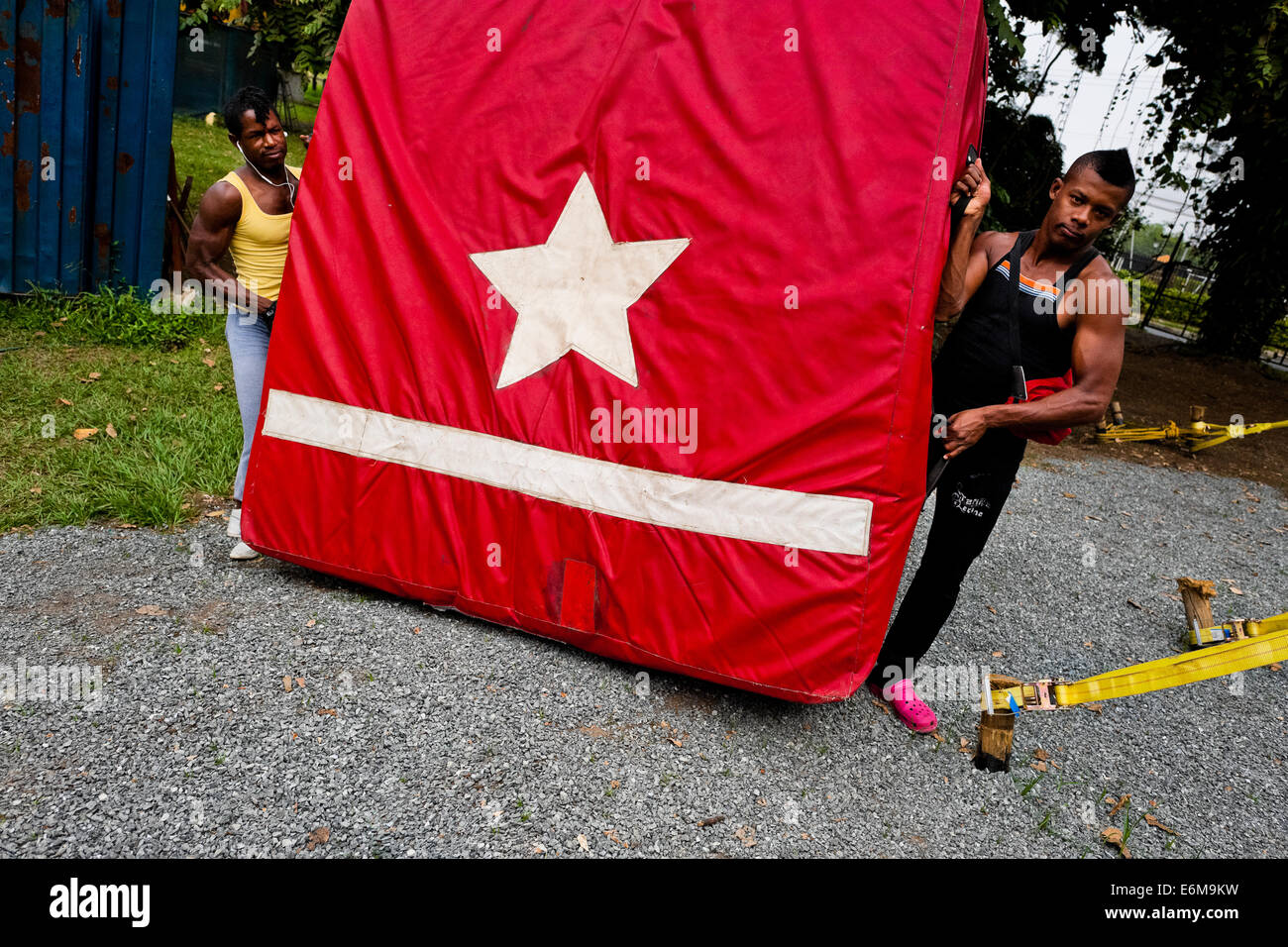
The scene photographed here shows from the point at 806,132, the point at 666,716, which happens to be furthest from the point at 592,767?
the point at 806,132

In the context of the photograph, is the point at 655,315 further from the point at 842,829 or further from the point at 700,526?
the point at 842,829

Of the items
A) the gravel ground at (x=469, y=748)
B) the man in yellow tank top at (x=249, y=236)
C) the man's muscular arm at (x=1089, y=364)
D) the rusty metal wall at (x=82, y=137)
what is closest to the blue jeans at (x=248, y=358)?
the man in yellow tank top at (x=249, y=236)

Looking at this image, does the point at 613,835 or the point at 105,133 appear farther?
the point at 105,133

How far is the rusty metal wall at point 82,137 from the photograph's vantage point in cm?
595

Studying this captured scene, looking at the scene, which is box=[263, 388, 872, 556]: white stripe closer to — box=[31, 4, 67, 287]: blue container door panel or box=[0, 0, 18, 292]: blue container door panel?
box=[31, 4, 67, 287]: blue container door panel

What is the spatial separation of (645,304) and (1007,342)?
124 cm

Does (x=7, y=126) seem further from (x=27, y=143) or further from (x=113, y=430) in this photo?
(x=113, y=430)

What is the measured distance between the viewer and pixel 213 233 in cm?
347

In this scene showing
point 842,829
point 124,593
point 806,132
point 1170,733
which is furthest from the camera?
point 1170,733

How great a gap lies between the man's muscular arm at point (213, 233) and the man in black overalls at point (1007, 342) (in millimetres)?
2812

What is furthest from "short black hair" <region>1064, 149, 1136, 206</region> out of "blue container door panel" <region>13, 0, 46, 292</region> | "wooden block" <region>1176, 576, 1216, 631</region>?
"blue container door panel" <region>13, 0, 46, 292</region>

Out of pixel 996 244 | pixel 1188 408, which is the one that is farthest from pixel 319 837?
pixel 1188 408

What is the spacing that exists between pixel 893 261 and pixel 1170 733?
95.6 inches
